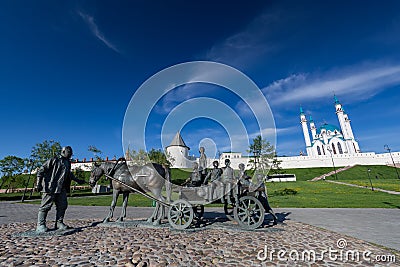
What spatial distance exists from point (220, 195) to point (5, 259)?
19.5 ft

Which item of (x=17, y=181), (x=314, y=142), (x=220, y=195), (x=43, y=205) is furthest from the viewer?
(x=314, y=142)

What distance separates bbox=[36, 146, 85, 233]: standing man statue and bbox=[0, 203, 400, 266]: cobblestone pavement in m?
0.86

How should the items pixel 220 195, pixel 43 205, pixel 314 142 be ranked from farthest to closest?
pixel 314 142 → pixel 220 195 → pixel 43 205

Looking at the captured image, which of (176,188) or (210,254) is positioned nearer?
(210,254)

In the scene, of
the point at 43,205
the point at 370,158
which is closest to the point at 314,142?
the point at 370,158

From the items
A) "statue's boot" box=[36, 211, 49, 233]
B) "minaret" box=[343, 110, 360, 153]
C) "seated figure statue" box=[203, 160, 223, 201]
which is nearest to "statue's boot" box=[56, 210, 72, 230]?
"statue's boot" box=[36, 211, 49, 233]

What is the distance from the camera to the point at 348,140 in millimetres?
85000

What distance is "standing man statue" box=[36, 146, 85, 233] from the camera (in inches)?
258

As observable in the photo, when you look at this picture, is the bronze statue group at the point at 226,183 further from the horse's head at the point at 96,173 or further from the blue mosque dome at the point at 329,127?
the blue mosque dome at the point at 329,127

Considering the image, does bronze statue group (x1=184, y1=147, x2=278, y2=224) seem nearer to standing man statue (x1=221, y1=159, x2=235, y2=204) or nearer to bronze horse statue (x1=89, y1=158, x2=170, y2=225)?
standing man statue (x1=221, y1=159, x2=235, y2=204)

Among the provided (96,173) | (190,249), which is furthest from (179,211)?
(96,173)

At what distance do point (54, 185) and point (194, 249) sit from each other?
533 cm

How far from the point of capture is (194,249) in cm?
485

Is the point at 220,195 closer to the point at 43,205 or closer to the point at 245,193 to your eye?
the point at 245,193
